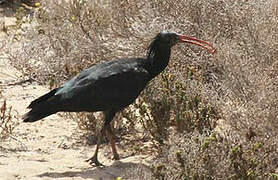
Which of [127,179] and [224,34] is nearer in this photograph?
[127,179]

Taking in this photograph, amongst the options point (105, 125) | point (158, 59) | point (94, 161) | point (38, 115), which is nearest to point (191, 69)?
point (158, 59)

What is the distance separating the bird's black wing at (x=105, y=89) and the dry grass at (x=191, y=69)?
0.98ft

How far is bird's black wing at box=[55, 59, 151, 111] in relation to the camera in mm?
6633

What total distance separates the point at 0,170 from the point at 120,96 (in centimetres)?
141

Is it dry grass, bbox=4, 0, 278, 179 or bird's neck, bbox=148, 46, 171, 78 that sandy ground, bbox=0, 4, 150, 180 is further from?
bird's neck, bbox=148, 46, 171, 78

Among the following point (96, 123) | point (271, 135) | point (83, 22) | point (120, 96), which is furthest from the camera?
point (83, 22)

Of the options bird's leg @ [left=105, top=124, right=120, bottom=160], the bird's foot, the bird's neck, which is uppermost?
the bird's neck

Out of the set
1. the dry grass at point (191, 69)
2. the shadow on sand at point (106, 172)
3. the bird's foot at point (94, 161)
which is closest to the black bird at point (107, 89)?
the bird's foot at point (94, 161)

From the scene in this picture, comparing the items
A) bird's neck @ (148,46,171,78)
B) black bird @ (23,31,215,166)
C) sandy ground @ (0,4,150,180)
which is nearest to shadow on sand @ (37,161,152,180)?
sandy ground @ (0,4,150,180)

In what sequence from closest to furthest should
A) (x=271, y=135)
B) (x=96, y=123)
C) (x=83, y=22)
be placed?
1. (x=271, y=135)
2. (x=96, y=123)
3. (x=83, y=22)

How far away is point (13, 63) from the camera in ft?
31.4

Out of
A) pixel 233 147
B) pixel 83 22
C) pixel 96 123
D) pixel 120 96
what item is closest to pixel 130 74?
pixel 120 96

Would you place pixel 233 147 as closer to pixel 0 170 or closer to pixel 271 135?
pixel 271 135

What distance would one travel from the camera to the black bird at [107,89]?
6621mm
